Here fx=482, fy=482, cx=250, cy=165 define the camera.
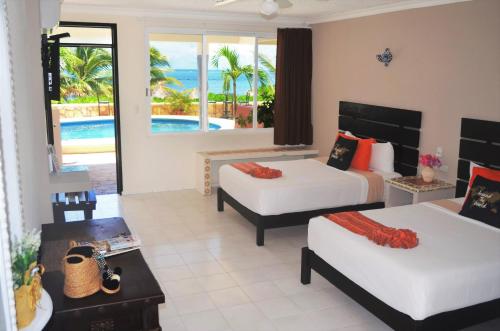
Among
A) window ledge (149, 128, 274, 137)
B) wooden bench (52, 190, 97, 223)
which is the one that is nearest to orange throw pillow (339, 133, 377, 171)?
window ledge (149, 128, 274, 137)

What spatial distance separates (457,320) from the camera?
9.86 feet

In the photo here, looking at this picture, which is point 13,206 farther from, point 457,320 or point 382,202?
point 382,202

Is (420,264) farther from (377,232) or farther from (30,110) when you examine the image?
(30,110)

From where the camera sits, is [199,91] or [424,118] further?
[199,91]

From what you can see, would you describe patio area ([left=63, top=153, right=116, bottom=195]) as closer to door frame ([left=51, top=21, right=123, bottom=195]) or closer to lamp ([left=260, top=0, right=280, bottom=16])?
door frame ([left=51, top=21, right=123, bottom=195])

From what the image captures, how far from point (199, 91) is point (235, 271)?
350 cm

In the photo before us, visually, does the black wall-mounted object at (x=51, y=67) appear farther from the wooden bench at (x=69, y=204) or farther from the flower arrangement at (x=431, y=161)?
the flower arrangement at (x=431, y=161)

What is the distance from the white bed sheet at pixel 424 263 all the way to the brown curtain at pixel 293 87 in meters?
3.51

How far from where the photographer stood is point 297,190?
16.2 feet

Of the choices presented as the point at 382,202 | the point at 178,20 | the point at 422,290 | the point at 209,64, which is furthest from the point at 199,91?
the point at 422,290

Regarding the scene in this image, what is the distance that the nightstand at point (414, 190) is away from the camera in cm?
484

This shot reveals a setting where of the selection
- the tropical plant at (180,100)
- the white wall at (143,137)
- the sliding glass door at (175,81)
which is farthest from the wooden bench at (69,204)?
the tropical plant at (180,100)

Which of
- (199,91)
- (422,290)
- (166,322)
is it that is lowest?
(166,322)

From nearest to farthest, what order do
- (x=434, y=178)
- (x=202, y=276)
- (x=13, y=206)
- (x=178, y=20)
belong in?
(x=13, y=206), (x=202, y=276), (x=434, y=178), (x=178, y=20)
